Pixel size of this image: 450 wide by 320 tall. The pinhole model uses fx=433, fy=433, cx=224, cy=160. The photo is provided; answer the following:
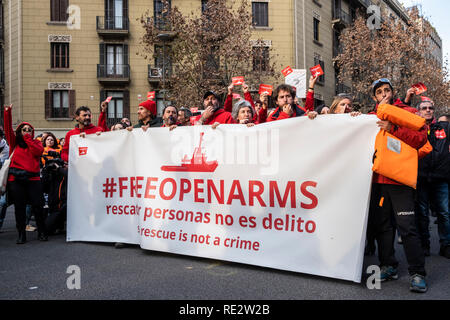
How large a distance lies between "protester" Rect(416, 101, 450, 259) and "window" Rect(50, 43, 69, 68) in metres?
25.4

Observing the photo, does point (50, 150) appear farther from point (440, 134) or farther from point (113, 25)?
point (113, 25)

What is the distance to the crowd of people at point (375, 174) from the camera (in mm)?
3904

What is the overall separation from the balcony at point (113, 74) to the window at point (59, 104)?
207 centimetres

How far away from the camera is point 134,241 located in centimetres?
576

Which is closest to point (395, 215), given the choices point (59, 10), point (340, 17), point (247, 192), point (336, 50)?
point (247, 192)

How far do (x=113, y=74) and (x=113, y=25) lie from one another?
3.08 m

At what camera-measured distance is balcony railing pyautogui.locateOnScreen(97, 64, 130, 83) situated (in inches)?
1061

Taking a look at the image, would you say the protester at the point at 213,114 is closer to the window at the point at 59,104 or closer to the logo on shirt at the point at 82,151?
the logo on shirt at the point at 82,151

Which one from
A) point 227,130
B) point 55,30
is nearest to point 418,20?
point 55,30

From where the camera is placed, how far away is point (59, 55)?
26.9m

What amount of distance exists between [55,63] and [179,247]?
2500 cm

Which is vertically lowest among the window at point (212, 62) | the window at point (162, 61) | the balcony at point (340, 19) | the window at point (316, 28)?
the window at point (212, 62)

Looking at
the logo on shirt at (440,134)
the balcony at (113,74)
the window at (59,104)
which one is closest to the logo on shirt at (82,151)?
the logo on shirt at (440,134)

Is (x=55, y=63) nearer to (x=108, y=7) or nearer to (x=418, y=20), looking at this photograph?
(x=108, y=7)
